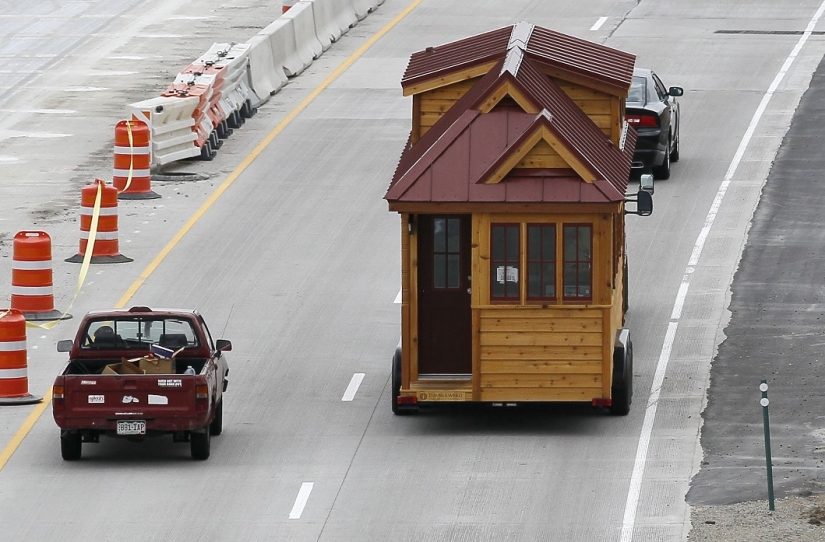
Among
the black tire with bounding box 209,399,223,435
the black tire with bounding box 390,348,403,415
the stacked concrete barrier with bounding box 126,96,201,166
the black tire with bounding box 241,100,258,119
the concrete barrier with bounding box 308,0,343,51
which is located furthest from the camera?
the concrete barrier with bounding box 308,0,343,51

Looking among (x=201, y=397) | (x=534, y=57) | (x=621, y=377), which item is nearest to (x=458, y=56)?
(x=534, y=57)

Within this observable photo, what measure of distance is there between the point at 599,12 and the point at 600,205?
84.3 feet

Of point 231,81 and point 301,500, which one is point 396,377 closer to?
point 301,500

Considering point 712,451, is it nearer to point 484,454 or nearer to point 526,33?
point 484,454

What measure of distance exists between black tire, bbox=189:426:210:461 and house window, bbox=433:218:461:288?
280 cm

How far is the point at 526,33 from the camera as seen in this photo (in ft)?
68.9

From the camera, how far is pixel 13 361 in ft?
63.9

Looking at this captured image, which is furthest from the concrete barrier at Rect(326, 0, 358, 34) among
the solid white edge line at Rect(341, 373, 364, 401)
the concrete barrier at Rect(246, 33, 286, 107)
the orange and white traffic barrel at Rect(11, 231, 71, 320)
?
the solid white edge line at Rect(341, 373, 364, 401)

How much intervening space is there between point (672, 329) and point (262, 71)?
48.2 ft

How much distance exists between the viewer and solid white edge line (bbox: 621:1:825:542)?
16484 mm

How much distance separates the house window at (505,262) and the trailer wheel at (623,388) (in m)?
1.27

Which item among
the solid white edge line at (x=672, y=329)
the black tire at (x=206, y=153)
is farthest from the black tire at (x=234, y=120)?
the solid white edge line at (x=672, y=329)

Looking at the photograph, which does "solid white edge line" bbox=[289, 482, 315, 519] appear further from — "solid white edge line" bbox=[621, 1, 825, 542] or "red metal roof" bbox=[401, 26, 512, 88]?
"red metal roof" bbox=[401, 26, 512, 88]

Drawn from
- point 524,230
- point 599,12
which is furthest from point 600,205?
point 599,12
